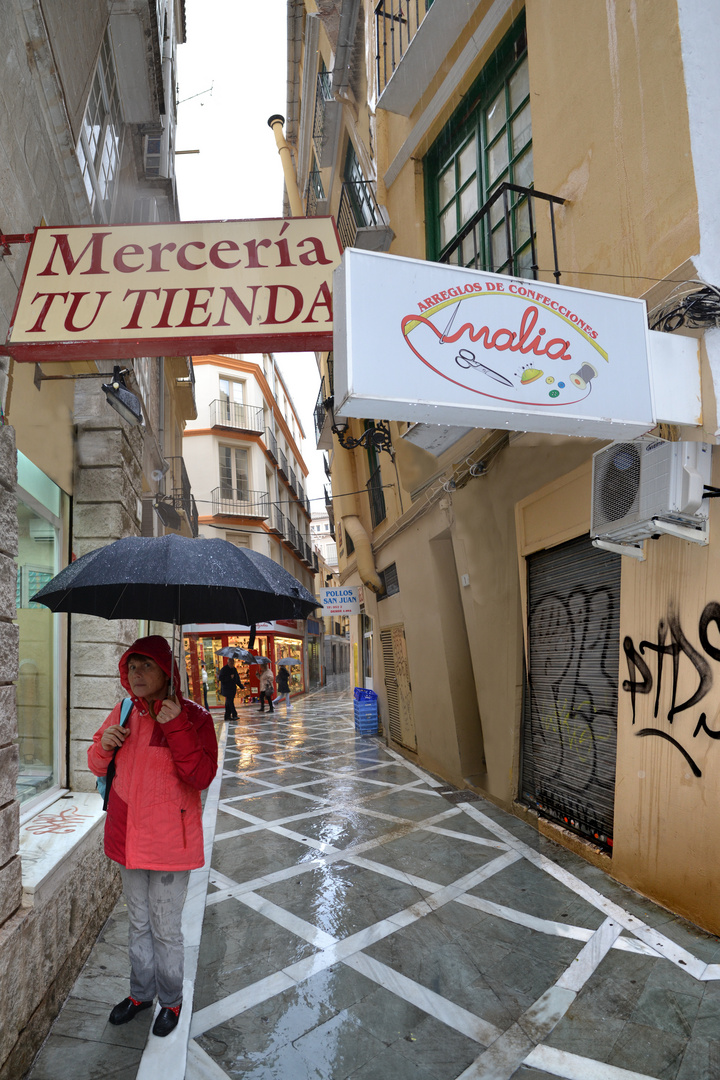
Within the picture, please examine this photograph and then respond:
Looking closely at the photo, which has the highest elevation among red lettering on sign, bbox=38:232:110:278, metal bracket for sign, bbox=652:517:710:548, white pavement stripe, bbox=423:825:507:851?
red lettering on sign, bbox=38:232:110:278

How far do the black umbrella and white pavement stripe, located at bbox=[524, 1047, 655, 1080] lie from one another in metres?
2.21

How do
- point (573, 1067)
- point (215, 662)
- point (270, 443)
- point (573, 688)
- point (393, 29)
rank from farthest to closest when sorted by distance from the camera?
1. point (270, 443)
2. point (215, 662)
3. point (393, 29)
4. point (573, 688)
5. point (573, 1067)

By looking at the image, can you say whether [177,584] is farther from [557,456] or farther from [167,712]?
[557,456]

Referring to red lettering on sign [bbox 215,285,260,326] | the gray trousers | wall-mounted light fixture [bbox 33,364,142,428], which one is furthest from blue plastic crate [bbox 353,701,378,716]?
red lettering on sign [bbox 215,285,260,326]

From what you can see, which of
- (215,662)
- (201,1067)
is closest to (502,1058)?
(201,1067)

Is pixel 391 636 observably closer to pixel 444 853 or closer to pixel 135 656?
pixel 444 853

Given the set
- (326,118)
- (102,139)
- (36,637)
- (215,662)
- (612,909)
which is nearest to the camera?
(612,909)

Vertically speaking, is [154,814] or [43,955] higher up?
[154,814]

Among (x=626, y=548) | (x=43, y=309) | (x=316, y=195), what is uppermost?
(x=316, y=195)

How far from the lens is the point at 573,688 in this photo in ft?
20.2

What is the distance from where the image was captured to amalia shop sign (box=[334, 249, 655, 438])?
126 inches

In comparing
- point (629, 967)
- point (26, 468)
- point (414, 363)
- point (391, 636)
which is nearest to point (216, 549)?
point (414, 363)

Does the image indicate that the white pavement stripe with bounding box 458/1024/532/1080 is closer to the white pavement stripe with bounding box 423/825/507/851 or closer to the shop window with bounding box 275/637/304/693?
the white pavement stripe with bounding box 423/825/507/851

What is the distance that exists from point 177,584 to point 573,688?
4.34 meters
